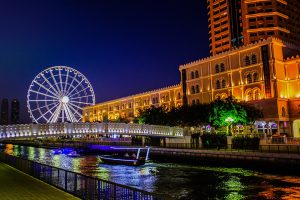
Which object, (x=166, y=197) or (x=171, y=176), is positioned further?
(x=171, y=176)

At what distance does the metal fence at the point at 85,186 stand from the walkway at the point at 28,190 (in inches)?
24.2

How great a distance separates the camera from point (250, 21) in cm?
12244

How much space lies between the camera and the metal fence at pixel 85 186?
12816mm

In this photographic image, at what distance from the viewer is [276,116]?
74438 mm

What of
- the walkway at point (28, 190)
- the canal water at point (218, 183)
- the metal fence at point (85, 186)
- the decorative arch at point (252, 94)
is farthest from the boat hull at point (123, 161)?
the decorative arch at point (252, 94)

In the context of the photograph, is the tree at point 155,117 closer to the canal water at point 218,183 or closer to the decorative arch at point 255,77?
the decorative arch at point 255,77

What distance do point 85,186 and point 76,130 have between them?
1576 inches

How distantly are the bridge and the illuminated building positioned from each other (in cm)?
6689

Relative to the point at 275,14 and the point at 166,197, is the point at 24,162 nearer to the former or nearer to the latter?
the point at 166,197

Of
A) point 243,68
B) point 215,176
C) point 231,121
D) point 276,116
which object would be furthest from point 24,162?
point 243,68

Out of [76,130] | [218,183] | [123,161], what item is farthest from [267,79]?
[218,183]

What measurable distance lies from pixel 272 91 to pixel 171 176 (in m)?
44.3

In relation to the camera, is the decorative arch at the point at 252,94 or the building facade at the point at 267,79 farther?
the decorative arch at the point at 252,94

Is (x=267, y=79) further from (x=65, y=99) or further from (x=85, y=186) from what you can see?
(x=85, y=186)
